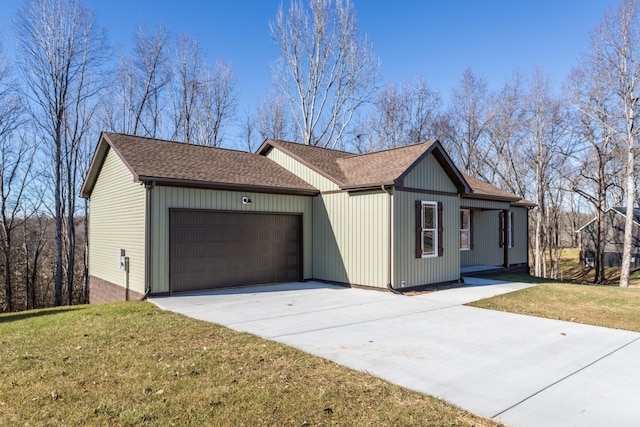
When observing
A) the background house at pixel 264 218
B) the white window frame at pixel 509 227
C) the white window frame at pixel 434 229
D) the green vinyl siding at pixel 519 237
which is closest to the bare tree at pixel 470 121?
the green vinyl siding at pixel 519 237

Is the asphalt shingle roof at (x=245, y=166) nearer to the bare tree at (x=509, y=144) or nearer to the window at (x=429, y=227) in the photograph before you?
the window at (x=429, y=227)

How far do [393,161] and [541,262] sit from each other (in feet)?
64.0

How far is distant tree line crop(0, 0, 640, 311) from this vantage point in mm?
18516

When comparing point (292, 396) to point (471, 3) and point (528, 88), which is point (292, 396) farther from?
point (528, 88)

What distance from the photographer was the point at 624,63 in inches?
691

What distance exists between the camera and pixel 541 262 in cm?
2580

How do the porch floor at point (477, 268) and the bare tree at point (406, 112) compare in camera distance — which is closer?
the porch floor at point (477, 268)

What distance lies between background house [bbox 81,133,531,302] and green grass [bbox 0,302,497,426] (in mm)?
4036

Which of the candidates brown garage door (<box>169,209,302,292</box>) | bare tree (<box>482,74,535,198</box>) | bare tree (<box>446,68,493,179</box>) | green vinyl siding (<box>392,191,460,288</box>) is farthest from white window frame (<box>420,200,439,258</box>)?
bare tree (<box>446,68,493,179</box>)

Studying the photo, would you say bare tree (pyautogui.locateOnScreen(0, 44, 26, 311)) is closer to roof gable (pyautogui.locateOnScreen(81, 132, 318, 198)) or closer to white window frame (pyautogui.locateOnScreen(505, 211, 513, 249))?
roof gable (pyautogui.locateOnScreen(81, 132, 318, 198))

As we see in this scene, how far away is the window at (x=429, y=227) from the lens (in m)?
10.9

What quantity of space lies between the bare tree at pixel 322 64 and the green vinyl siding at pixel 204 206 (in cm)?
1121

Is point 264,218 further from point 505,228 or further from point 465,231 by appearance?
point 505,228

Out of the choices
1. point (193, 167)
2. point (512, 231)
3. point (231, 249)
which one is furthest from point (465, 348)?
point (512, 231)
